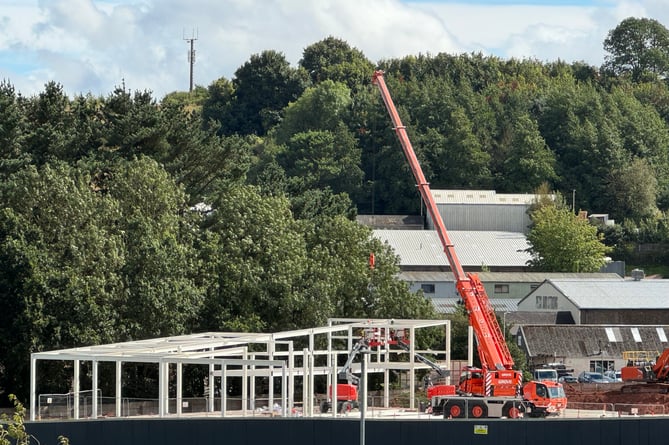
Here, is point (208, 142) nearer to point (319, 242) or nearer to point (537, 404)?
point (319, 242)

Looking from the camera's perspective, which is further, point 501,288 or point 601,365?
point 501,288

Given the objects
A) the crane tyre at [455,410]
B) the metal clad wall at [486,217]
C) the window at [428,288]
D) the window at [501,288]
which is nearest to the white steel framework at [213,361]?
the crane tyre at [455,410]

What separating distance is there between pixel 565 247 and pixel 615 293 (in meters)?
32.6

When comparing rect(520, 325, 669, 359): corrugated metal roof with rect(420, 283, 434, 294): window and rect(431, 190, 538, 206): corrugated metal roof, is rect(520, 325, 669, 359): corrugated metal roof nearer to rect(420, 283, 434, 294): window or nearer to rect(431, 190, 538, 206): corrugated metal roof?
rect(420, 283, 434, 294): window

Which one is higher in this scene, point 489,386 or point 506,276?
point 506,276

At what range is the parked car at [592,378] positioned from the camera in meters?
91.4

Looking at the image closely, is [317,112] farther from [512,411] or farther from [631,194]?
[512,411]

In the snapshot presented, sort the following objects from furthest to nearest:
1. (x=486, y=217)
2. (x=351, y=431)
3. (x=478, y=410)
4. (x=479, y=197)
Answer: (x=479, y=197) → (x=486, y=217) → (x=478, y=410) → (x=351, y=431)

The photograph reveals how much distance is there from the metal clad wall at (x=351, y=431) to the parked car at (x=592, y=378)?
103 feet

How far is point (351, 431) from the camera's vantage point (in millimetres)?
59000

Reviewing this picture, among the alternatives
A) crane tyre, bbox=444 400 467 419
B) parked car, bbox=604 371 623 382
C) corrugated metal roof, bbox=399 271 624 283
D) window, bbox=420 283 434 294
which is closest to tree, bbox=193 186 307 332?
parked car, bbox=604 371 623 382

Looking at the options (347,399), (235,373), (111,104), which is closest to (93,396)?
(235,373)

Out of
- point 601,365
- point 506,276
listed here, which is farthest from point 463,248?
point 601,365

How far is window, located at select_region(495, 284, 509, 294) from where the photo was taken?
436ft
